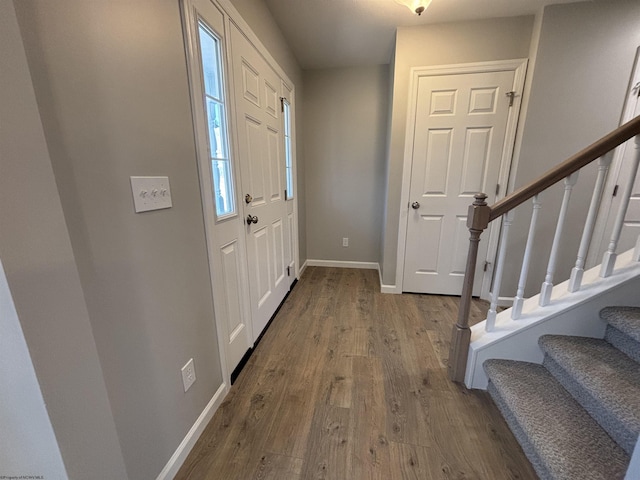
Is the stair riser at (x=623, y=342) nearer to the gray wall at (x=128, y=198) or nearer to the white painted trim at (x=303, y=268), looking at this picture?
the gray wall at (x=128, y=198)

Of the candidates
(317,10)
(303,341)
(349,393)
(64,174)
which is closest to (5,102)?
(64,174)

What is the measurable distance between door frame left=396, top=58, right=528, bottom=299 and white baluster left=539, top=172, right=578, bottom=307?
1120 millimetres

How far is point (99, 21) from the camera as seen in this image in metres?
0.71

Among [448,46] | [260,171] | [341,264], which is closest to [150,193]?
[260,171]

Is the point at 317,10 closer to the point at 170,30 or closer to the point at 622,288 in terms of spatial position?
the point at 170,30

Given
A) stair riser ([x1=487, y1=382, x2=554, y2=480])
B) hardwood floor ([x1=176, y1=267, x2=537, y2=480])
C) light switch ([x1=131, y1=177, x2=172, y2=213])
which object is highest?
light switch ([x1=131, y1=177, x2=172, y2=213])

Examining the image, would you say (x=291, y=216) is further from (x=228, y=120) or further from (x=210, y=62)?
(x=210, y=62)

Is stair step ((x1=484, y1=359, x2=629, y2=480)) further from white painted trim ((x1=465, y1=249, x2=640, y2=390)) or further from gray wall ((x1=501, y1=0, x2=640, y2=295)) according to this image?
gray wall ((x1=501, y1=0, x2=640, y2=295))

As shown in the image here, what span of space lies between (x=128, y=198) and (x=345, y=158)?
266cm

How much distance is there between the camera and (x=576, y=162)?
1.18 m

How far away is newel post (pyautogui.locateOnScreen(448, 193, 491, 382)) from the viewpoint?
1338 millimetres

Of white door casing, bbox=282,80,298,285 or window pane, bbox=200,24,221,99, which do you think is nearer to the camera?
window pane, bbox=200,24,221,99

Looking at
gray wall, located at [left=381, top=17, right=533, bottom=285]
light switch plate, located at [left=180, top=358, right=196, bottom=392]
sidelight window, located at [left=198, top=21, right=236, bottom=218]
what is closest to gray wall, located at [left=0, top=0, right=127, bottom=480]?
light switch plate, located at [left=180, top=358, right=196, bottom=392]

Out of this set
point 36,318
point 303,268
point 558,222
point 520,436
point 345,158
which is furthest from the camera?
point 303,268
